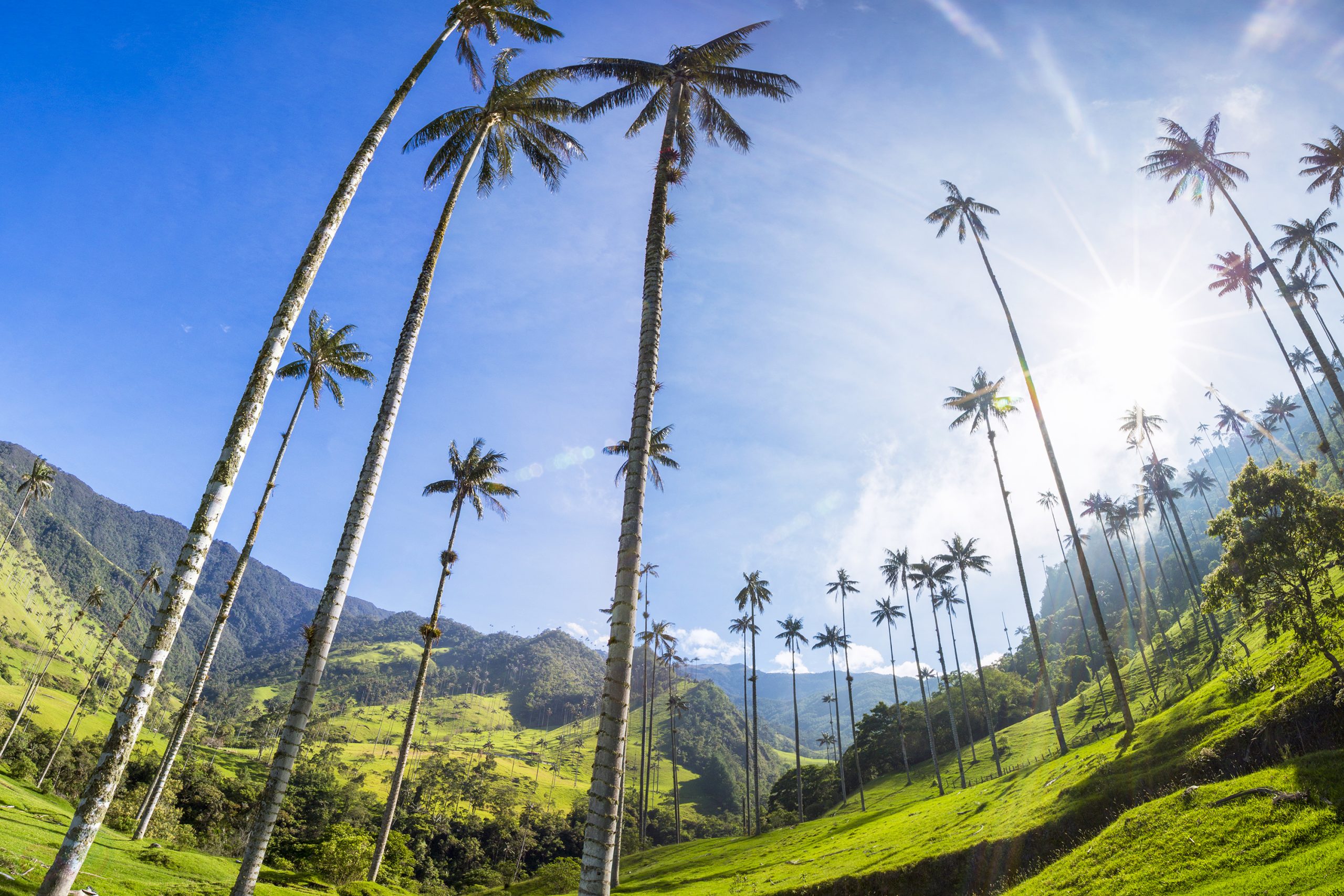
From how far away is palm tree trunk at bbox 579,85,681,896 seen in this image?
8945mm

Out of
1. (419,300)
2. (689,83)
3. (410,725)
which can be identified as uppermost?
(689,83)

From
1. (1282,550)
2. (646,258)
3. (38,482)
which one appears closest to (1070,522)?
(1282,550)

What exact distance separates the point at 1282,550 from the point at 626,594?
25.0m

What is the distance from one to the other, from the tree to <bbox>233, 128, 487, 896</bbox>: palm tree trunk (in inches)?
1123

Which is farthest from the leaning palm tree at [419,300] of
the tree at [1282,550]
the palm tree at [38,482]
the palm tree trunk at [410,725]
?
the palm tree at [38,482]

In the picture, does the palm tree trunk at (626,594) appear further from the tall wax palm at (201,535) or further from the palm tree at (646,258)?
the tall wax palm at (201,535)

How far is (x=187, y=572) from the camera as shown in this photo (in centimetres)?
909

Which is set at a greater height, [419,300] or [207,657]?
[419,300]

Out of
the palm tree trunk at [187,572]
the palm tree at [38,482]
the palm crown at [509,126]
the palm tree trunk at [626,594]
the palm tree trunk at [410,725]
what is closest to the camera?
the palm tree trunk at [187,572]

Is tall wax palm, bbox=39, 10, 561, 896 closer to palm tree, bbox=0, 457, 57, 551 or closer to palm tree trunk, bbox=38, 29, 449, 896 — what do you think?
palm tree trunk, bbox=38, 29, 449, 896

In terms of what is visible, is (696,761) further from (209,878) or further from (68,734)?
(209,878)

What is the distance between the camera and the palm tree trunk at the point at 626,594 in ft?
29.3

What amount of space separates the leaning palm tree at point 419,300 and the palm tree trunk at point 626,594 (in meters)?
0.38

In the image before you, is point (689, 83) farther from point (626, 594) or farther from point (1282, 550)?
point (1282, 550)
